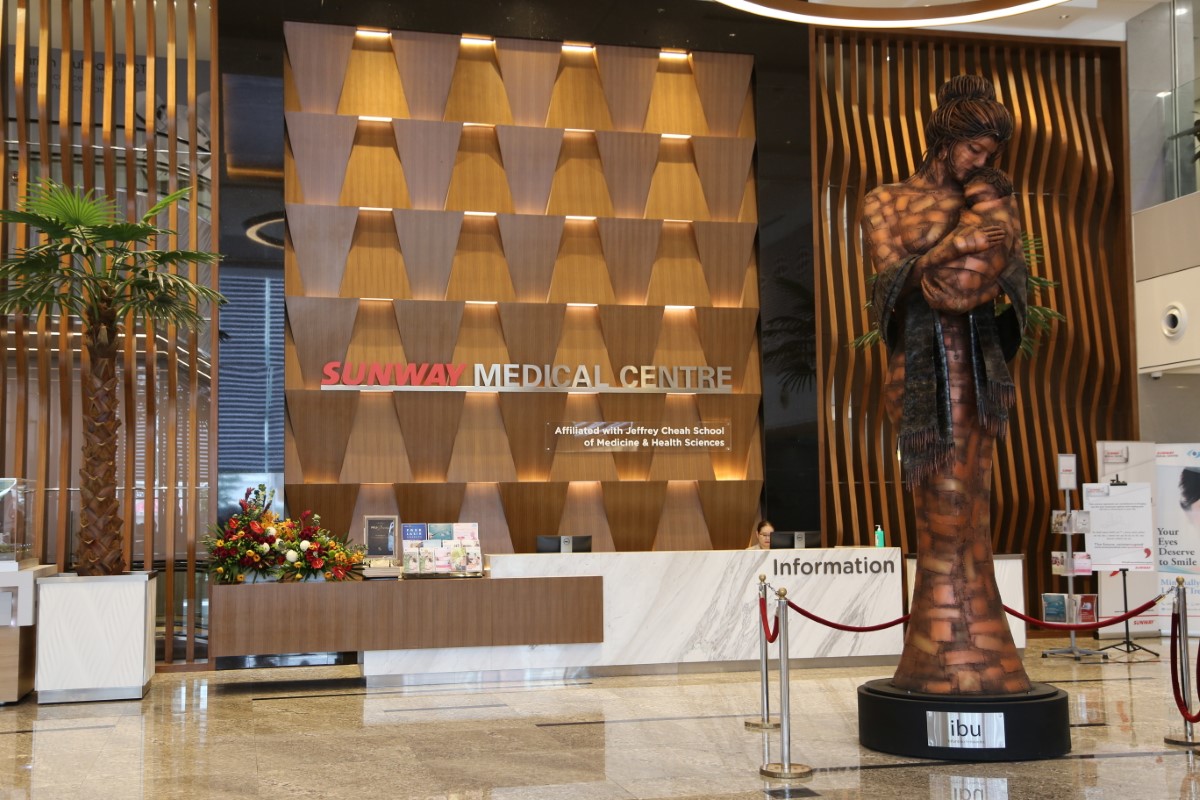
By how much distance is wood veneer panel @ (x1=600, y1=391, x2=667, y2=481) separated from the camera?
9523 mm

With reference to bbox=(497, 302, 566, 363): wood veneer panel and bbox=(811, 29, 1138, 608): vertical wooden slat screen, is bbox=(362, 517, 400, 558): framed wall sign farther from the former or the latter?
bbox=(811, 29, 1138, 608): vertical wooden slat screen

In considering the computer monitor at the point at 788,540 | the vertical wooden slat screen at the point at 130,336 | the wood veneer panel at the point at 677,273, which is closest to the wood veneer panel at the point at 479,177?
the wood veneer panel at the point at 677,273

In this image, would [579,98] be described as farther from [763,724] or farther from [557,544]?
[763,724]

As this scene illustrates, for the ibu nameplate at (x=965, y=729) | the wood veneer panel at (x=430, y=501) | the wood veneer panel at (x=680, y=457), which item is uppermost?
the wood veneer panel at (x=680, y=457)

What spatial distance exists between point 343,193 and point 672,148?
2.70 m

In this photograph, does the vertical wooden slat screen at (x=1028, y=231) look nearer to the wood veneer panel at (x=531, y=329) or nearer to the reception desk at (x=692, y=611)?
the reception desk at (x=692, y=611)

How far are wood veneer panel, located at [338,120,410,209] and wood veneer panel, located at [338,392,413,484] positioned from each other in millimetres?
1503

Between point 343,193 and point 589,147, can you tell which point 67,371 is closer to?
point 343,193

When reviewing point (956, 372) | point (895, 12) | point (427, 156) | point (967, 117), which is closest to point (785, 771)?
point (956, 372)

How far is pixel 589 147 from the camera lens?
384 inches

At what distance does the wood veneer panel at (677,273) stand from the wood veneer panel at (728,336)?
0.16 m

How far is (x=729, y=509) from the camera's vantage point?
9664 mm

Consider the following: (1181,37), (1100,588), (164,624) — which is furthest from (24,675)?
(1181,37)

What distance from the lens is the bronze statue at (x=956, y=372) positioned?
5148 millimetres
